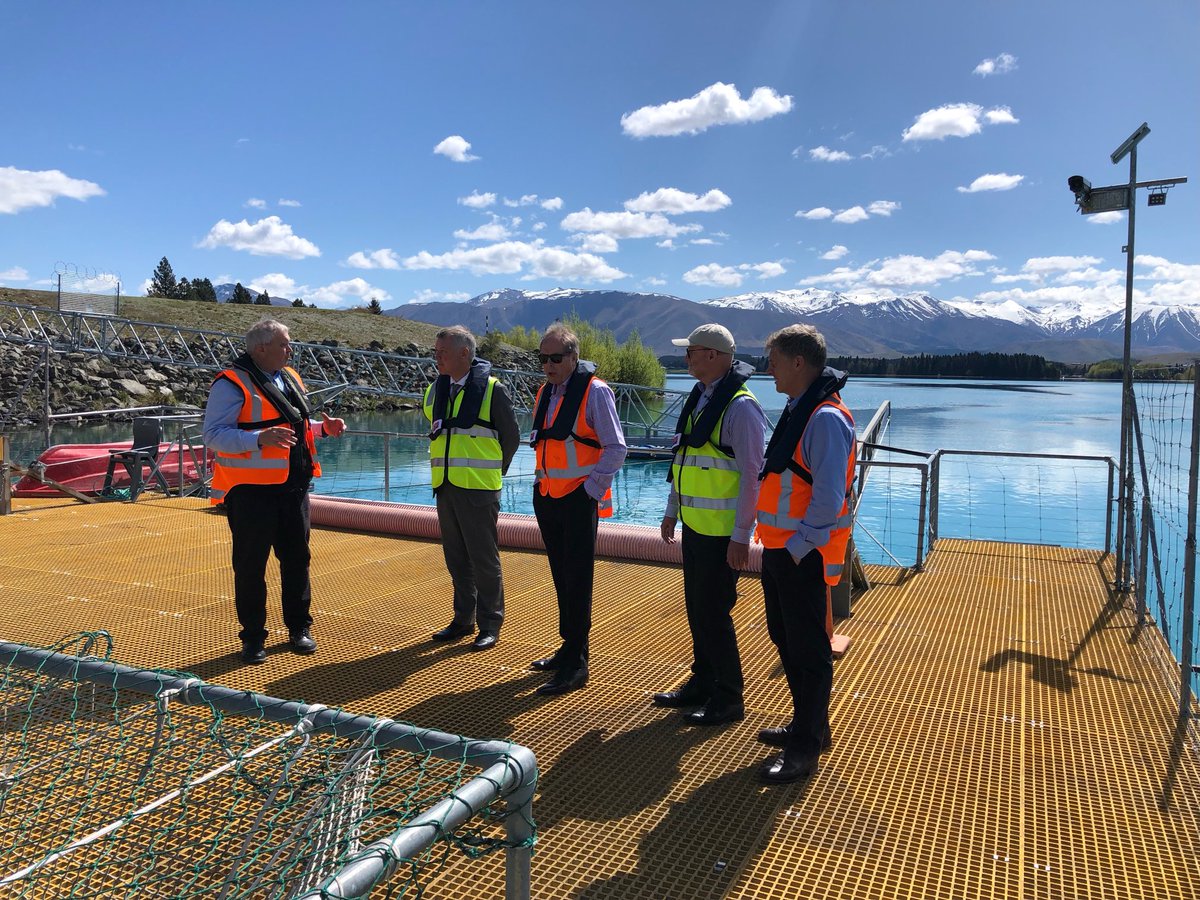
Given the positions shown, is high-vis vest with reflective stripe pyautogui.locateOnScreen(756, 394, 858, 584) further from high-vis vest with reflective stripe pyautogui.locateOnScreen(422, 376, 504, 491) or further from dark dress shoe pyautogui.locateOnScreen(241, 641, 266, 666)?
dark dress shoe pyautogui.locateOnScreen(241, 641, 266, 666)

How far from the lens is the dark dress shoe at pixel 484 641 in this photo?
14.3 feet

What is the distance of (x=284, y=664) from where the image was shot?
13.5 ft

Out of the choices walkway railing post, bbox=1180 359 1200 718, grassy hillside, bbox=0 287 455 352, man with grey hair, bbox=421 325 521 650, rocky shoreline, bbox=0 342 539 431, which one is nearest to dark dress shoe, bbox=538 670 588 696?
man with grey hair, bbox=421 325 521 650

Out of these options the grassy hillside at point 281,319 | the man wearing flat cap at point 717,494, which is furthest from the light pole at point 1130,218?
the grassy hillside at point 281,319

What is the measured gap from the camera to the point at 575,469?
3.86 meters

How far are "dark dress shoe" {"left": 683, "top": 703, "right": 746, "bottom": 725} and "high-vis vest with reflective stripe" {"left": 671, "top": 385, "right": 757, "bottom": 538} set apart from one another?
0.72 meters

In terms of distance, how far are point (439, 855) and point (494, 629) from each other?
6.41 ft

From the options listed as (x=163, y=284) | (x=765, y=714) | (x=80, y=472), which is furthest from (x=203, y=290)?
(x=765, y=714)

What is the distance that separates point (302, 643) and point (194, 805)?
1.75m

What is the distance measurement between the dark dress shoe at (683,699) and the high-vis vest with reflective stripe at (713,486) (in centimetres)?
74

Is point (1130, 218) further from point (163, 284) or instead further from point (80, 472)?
point (163, 284)

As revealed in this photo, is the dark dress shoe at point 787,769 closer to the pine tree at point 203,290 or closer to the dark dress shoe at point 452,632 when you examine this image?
the dark dress shoe at point 452,632

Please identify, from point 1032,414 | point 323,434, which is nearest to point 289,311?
point 1032,414

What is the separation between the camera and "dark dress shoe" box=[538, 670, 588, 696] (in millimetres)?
3738
